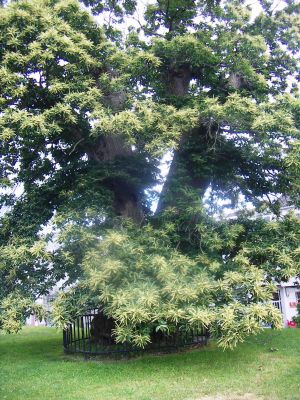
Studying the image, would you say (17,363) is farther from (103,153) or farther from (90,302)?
(103,153)

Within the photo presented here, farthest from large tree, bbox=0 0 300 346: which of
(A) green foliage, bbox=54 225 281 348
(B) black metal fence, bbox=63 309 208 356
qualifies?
(B) black metal fence, bbox=63 309 208 356

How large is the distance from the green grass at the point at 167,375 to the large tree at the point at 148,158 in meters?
0.87

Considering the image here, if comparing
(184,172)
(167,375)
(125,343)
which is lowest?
(167,375)

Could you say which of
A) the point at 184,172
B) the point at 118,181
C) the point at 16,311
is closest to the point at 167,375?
the point at 16,311

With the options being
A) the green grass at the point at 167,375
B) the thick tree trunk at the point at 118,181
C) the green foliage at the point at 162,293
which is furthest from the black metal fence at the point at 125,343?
the thick tree trunk at the point at 118,181

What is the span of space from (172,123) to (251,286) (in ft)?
10.4

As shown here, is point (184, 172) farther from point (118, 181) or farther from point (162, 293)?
point (162, 293)

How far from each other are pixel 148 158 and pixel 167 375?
416cm

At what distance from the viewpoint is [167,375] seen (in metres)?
7.08

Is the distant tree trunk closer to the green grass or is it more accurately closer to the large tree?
the large tree

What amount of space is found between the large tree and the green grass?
0.87 meters

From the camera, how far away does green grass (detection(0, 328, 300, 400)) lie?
6066mm

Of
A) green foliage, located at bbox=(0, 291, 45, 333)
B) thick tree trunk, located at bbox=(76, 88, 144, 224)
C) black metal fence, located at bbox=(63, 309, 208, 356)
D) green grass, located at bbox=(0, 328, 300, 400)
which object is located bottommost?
green grass, located at bbox=(0, 328, 300, 400)

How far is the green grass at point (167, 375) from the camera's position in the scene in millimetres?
6066
